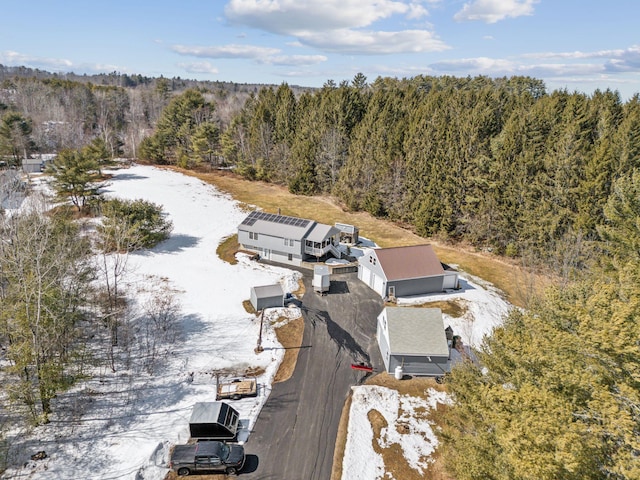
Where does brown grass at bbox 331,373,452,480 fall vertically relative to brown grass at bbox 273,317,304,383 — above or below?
below

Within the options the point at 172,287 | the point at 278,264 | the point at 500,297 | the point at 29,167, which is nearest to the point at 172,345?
the point at 172,287

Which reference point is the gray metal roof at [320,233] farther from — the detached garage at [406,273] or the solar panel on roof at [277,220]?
the detached garage at [406,273]

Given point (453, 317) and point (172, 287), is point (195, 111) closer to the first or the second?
point (172, 287)

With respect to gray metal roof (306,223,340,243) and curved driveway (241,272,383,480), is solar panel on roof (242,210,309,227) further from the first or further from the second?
curved driveway (241,272,383,480)

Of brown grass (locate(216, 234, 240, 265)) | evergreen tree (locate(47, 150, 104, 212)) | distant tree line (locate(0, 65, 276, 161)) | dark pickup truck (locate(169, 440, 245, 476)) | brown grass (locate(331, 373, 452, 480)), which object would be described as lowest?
brown grass (locate(331, 373, 452, 480))

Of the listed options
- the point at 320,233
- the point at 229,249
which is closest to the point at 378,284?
the point at 320,233

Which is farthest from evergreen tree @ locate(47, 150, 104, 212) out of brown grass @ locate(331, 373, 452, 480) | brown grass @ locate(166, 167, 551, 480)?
brown grass @ locate(331, 373, 452, 480)

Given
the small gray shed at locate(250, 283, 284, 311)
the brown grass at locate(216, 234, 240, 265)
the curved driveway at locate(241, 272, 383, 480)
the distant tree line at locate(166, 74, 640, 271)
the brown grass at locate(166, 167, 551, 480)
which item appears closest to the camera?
the curved driveway at locate(241, 272, 383, 480)

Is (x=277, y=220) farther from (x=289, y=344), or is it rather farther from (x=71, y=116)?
(x=71, y=116)
